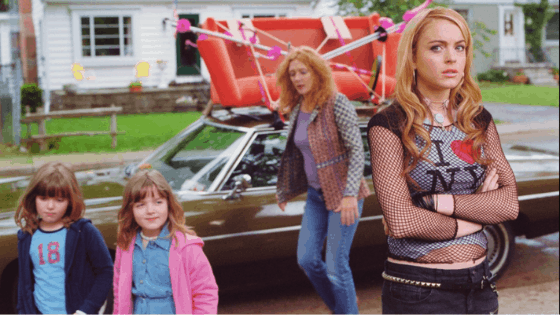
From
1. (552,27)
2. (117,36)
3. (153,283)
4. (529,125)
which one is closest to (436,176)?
(153,283)

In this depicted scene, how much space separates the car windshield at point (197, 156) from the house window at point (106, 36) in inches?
548

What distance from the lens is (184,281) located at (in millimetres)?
2311

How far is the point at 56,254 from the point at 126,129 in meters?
11.2

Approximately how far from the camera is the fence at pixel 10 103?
10.7 meters

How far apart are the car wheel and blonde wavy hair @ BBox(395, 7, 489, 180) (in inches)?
111

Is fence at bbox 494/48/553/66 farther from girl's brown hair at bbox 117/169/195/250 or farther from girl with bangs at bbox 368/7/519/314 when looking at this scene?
girl with bangs at bbox 368/7/519/314

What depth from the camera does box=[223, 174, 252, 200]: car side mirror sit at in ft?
12.6

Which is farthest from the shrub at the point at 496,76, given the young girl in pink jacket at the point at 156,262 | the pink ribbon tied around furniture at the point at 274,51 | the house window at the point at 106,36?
the young girl in pink jacket at the point at 156,262

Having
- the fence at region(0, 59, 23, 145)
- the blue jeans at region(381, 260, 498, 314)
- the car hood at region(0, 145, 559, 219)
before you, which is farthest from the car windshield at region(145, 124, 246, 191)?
the fence at region(0, 59, 23, 145)

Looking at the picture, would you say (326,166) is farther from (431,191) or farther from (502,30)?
(502,30)

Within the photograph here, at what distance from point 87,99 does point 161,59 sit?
8.17 ft

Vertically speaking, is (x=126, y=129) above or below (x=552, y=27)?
below

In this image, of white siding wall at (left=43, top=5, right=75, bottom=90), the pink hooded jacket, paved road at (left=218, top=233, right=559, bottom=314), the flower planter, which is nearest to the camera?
the pink hooded jacket

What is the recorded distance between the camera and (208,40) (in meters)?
3.83
